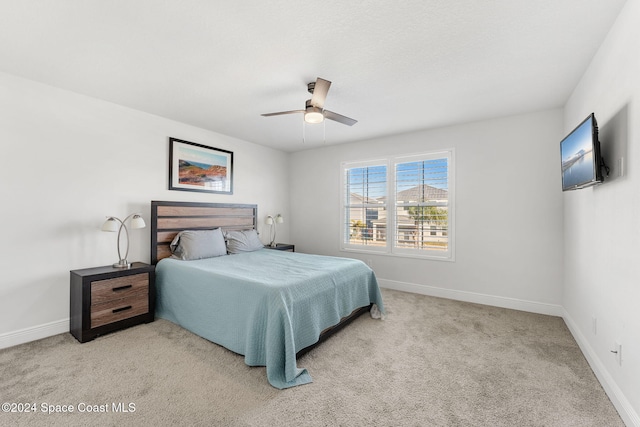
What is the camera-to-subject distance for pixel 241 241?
14.0 feet

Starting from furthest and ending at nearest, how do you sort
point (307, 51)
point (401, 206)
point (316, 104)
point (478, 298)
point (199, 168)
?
point (401, 206) → point (199, 168) → point (478, 298) → point (316, 104) → point (307, 51)

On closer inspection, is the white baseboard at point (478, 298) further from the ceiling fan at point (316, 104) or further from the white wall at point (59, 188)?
the white wall at point (59, 188)

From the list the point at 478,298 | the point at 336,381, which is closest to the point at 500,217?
the point at 478,298

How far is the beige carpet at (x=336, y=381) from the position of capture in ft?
5.66

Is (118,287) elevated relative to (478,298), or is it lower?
elevated

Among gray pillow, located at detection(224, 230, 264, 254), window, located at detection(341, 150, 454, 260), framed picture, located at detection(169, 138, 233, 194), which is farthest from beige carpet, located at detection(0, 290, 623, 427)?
framed picture, located at detection(169, 138, 233, 194)

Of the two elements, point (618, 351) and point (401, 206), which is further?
point (401, 206)

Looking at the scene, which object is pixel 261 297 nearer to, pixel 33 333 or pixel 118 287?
pixel 118 287

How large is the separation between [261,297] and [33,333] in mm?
2339

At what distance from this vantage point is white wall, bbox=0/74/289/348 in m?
2.63

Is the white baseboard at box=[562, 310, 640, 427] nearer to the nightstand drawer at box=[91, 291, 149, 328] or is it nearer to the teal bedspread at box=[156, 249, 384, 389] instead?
the teal bedspread at box=[156, 249, 384, 389]

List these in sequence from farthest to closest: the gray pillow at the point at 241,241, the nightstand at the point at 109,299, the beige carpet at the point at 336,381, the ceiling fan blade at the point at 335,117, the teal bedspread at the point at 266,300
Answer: the gray pillow at the point at 241,241
the ceiling fan blade at the point at 335,117
the nightstand at the point at 109,299
the teal bedspread at the point at 266,300
the beige carpet at the point at 336,381

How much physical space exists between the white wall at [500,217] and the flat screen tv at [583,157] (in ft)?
2.97

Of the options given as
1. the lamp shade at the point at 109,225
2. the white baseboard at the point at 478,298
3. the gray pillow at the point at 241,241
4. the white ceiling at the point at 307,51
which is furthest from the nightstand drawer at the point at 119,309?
the white baseboard at the point at 478,298
